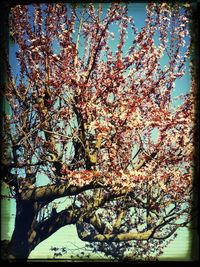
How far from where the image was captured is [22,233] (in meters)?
4.09

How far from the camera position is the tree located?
13.4ft

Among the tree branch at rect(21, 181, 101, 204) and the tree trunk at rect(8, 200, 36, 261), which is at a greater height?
the tree branch at rect(21, 181, 101, 204)

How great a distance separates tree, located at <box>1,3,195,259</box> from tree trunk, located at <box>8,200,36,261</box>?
0.01 m

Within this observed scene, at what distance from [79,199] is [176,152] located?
3.95ft

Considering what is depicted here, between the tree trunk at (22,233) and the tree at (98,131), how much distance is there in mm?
11

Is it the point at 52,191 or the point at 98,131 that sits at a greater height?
the point at 98,131

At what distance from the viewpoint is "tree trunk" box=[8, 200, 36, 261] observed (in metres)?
4.03

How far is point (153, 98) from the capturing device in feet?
13.8

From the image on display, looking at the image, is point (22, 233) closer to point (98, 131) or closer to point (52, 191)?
point (52, 191)

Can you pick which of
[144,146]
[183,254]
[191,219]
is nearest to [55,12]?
[144,146]

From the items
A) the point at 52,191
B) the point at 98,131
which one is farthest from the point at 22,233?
the point at 98,131

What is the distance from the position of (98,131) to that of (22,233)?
1404mm

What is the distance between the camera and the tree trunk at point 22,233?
4.03m

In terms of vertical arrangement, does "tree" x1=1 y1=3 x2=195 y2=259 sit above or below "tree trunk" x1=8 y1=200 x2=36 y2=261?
above
